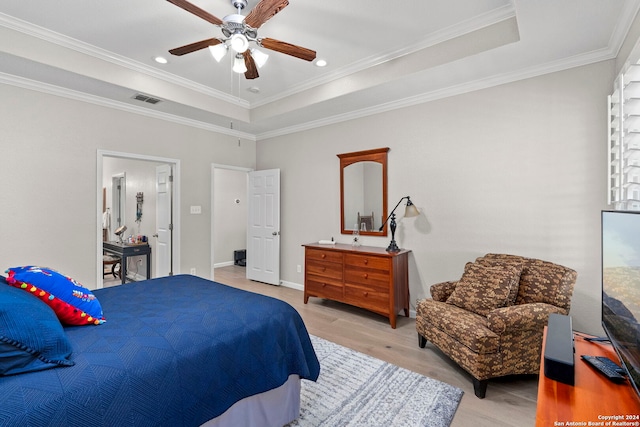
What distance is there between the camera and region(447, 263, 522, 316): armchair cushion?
2463 millimetres

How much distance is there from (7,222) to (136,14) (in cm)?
249

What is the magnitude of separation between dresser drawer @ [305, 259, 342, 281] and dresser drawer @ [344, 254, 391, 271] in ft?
0.57

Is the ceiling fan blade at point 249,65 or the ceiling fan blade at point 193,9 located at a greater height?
the ceiling fan blade at point 193,9

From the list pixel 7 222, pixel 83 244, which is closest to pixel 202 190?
pixel 83 244

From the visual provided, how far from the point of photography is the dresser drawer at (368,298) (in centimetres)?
343

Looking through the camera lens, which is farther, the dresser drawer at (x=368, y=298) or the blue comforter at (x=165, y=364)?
the dresser drawer at (x=368, y=298)

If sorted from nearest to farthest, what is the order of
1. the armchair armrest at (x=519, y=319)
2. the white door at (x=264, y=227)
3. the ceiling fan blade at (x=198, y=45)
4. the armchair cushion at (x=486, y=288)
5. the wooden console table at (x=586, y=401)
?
the wooden console table at (x=586, y=401), the armchair armrest at (x=519, y=319), the ceiling fan blade at (x=198, y=45), the armchair cushion at (x=486, y=288), the white door at (x=264, y=227)

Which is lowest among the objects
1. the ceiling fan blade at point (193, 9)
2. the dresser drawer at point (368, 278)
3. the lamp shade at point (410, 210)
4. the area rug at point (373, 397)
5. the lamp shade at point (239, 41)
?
the area rug at point (373, 397)

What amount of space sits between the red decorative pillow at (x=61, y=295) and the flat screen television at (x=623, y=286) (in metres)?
2.32

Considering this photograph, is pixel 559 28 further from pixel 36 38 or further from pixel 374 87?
pixel 36 38

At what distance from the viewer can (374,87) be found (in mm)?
3373

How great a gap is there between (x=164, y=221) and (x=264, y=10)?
365 centimetres

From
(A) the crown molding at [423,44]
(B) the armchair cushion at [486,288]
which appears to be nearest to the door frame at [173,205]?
(A) the crown molding at [423,44]

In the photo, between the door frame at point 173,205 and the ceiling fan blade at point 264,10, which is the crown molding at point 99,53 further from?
the ceiling fan blade at point 264,10
